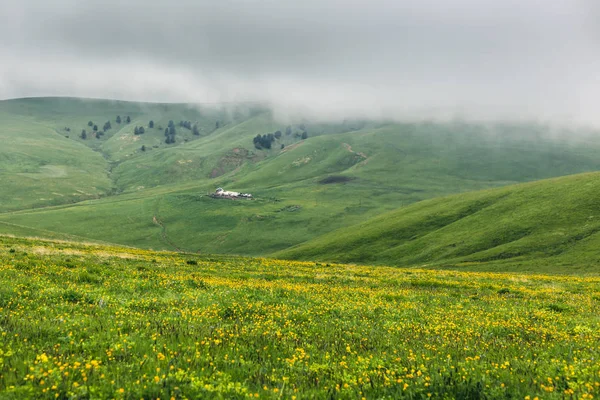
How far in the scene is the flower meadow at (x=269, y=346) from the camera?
7551 millimetres

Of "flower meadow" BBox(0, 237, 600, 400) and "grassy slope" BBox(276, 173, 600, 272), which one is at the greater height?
"flower meadow" BBox(0, 237, 600, 400)

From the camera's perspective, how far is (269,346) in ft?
35.2

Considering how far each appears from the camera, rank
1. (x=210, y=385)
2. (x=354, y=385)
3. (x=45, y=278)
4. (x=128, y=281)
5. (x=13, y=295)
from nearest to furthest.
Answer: (x=210, y=385)
(x=354, y=385)
(x=13, y=295)
(x=45, y=278)
(x=128, y=281)

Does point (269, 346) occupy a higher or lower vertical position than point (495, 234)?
higher

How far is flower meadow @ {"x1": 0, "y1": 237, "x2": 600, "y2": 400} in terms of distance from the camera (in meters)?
7.55

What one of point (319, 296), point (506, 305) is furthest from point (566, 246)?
point (319, 296)

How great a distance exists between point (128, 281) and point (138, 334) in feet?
34.0

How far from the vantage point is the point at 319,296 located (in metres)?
20.3

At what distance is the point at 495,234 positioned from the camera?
327 ft

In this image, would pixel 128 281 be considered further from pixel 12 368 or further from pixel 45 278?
pixel 12 368

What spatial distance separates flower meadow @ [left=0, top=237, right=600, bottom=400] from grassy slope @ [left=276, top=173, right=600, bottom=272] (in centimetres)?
6709

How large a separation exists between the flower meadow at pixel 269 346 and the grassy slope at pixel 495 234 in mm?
67095

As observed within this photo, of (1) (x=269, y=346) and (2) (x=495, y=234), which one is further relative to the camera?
(2) (x=495, y=234)

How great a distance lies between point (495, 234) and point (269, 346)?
102242 mm
